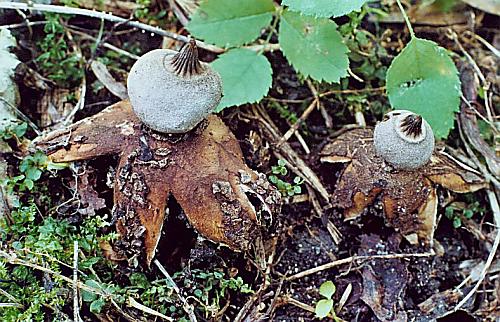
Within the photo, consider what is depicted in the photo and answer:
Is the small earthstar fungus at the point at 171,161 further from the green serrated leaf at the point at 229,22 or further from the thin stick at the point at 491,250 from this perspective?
the thin stick at the point at 491,250

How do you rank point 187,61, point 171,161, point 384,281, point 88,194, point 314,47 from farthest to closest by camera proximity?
point 314,47 < point 384,281 < point 88,194 < point 171,161 < point 187,61

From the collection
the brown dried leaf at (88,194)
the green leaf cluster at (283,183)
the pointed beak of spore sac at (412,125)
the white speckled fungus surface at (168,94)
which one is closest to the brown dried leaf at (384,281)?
the green leaf cluster at (283,183)

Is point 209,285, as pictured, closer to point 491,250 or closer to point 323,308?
point 323,308

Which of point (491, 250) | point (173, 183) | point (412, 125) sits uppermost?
point (412, 125)

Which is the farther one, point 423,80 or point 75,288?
point 423,80

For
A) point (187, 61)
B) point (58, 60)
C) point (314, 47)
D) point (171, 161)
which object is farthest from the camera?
point (58, 60)

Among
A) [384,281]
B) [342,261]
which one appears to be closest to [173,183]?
[342,261]

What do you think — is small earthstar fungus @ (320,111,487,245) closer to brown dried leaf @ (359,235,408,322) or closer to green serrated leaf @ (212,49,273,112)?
brown dried leaf @ (359,235,408,322)
